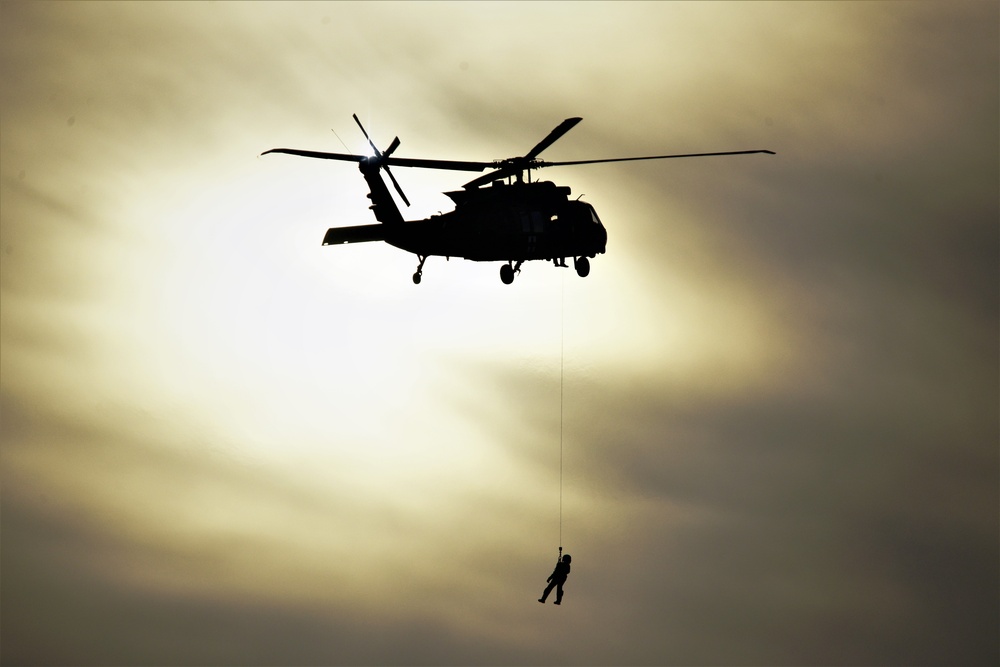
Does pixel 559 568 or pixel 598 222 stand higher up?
pixel 598 222

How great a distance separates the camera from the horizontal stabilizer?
59500mm

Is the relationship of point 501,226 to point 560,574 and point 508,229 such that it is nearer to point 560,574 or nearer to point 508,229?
point 508,229

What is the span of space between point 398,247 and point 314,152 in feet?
24.5

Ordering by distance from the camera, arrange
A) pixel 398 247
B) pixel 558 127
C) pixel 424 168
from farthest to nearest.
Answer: pixel 398 247
pixel 424 168
pixel 558 127

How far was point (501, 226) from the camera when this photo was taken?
58.3 meters

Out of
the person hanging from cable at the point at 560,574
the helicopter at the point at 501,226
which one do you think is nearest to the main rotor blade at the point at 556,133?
the helicopter at the point at 501,226

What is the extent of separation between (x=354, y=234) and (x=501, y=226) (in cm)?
693

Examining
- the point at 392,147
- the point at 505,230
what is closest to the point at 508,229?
the point at 505,230

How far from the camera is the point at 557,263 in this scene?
59750mm

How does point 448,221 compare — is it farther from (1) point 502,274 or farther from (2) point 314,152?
(2) point 314,152

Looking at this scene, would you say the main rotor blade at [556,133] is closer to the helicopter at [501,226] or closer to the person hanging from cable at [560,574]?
the helicopter at [501,226]

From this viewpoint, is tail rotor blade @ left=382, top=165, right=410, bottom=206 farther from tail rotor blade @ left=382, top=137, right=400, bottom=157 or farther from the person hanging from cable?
the person hanging from cable

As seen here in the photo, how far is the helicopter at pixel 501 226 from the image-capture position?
58.3 m

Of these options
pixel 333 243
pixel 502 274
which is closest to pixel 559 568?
pixel 502 274
